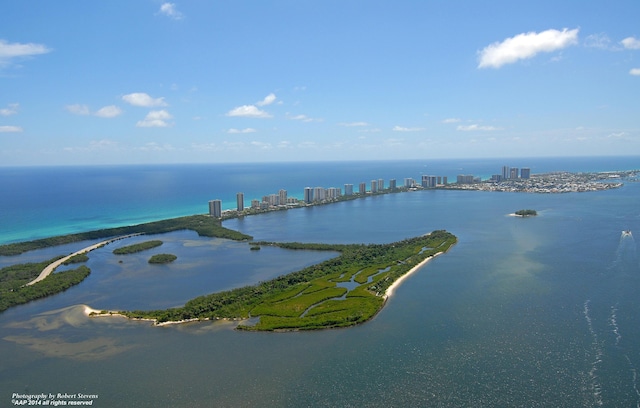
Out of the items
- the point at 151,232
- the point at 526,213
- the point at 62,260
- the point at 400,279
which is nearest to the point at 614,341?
the point at 400,279

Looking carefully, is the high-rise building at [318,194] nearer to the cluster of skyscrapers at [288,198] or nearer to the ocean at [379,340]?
the cluster of skyscrapers at [288,198]

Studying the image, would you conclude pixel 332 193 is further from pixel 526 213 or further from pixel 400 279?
pixel 400 279

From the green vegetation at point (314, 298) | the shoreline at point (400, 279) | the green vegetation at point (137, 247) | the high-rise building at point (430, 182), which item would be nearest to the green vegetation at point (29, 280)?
the green vegetation at point (137, 247)

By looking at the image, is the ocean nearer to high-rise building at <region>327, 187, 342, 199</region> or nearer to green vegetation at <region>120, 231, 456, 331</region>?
green vegetation at <region>120, 231, 456, 331</region>

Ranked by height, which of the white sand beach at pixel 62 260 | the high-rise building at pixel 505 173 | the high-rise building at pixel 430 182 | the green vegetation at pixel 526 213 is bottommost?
the white sand beach at pixel 62 260

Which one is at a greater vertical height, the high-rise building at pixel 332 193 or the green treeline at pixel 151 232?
the high-rise building at pixel 332 193

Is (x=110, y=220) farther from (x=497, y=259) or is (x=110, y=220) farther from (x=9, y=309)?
(x=497, y=259)
